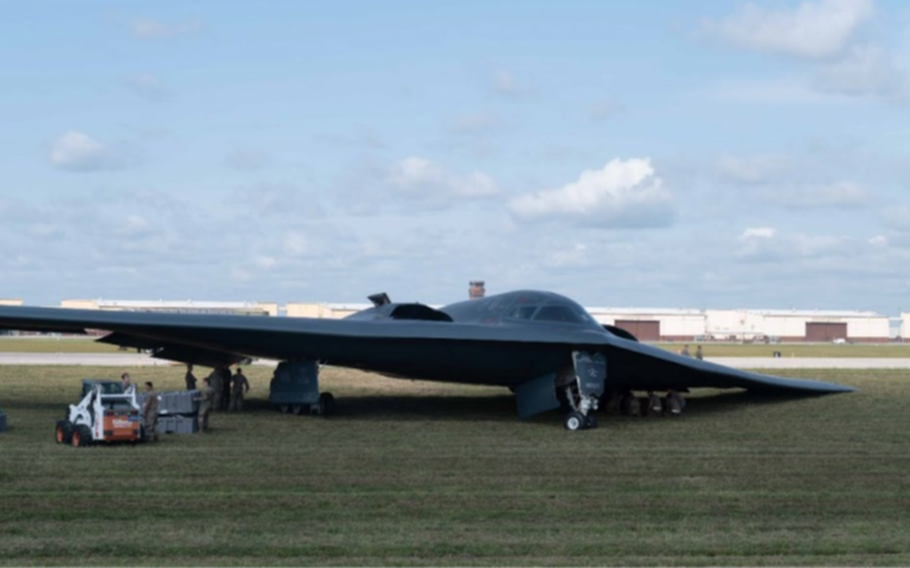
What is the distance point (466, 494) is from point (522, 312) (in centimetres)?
996

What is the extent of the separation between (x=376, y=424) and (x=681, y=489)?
8.69 meters

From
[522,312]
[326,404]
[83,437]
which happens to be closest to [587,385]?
[522,312]

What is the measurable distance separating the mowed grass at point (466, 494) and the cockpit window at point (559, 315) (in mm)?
2001

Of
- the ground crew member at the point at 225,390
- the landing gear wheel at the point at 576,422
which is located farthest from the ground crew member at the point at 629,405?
the ground crew member at the point at 225,390

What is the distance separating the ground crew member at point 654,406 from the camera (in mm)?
23141

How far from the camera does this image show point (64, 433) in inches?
658

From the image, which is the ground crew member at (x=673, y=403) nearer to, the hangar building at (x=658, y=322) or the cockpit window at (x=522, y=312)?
the cockpit window at (x=522, y=312)

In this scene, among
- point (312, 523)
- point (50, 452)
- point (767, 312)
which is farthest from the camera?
point (767, 312)

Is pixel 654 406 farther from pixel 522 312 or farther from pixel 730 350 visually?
pixel 730 350

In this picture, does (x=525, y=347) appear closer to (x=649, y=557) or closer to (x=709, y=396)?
(x=709, y=396)

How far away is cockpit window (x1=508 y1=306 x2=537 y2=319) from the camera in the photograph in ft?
72.3

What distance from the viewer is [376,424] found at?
20.7 m

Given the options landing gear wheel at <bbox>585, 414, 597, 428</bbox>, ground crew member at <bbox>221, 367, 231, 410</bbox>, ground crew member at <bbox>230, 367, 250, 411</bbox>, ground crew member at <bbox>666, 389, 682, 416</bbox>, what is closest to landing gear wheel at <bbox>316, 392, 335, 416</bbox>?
ground crew member at <bbox>230, 367, 250, 411</bbox>

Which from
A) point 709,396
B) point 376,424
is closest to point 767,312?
point 709,396
